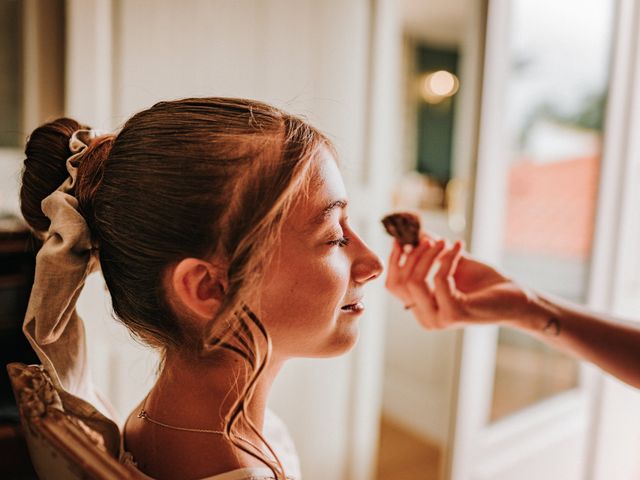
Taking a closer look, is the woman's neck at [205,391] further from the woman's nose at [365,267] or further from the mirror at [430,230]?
the mirror at [430,230]

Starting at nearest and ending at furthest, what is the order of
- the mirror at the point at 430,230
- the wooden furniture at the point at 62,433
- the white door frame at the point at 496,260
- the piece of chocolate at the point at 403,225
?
the wooden furniture at the point at 62,433 → the piece of chocolate at the point at 403,225 → the white door frame at the point at 496,260 → the mirror at the point at 430,230

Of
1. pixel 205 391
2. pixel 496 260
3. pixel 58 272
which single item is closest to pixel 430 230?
pixel 496 260

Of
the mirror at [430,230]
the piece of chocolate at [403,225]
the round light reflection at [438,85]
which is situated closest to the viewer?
the piece of chocolate at [403,225]

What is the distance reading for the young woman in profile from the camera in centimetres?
66

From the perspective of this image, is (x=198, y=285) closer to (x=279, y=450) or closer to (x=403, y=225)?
(x=279, y=450)

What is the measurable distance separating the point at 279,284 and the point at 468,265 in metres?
0.60

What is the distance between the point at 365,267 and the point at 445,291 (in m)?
0.39

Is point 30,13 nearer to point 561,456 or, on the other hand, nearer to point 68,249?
point 68,249

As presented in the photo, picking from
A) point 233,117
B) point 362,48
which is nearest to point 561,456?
point 362,48

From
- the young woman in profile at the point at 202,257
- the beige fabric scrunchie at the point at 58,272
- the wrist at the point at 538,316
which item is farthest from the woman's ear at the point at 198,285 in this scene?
the wrist at the point at 538,316

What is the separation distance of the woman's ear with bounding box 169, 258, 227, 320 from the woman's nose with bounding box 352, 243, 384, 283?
0.68 ft

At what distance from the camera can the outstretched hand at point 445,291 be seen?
3.59ft

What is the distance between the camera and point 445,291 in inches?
43.9

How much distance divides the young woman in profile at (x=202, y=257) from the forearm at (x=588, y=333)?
1.71 ft
